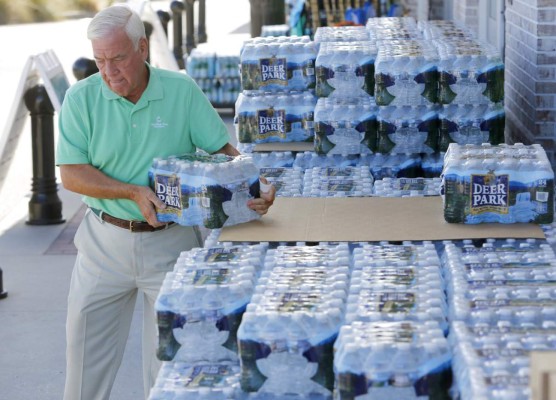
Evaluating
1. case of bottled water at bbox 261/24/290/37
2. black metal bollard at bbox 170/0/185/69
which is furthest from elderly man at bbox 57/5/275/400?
black metal bollard at bbox 170/0/185/69

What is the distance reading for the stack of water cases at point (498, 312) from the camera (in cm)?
353

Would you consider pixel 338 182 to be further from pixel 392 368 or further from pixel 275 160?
pixel 392 368

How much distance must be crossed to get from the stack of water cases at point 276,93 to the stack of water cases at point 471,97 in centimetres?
95

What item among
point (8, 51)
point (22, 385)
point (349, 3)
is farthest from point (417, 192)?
point (8, 51)

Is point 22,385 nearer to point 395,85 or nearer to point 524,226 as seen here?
point 395,85

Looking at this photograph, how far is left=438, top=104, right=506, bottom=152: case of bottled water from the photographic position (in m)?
7.30

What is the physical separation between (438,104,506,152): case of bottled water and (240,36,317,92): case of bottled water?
1.09m

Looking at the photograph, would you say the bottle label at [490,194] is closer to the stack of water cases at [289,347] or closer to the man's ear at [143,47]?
the stack of water cases at [289,347]

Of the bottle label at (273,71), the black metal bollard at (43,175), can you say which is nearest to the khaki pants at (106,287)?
the bottle label at (273,71)

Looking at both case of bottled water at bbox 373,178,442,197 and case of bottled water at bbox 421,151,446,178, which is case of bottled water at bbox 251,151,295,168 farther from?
case of bottled water at bbox 373,178,442,197

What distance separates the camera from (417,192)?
6285 mm

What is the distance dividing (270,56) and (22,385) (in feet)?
8.67

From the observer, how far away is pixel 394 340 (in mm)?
3770

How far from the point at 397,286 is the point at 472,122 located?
314 cm
